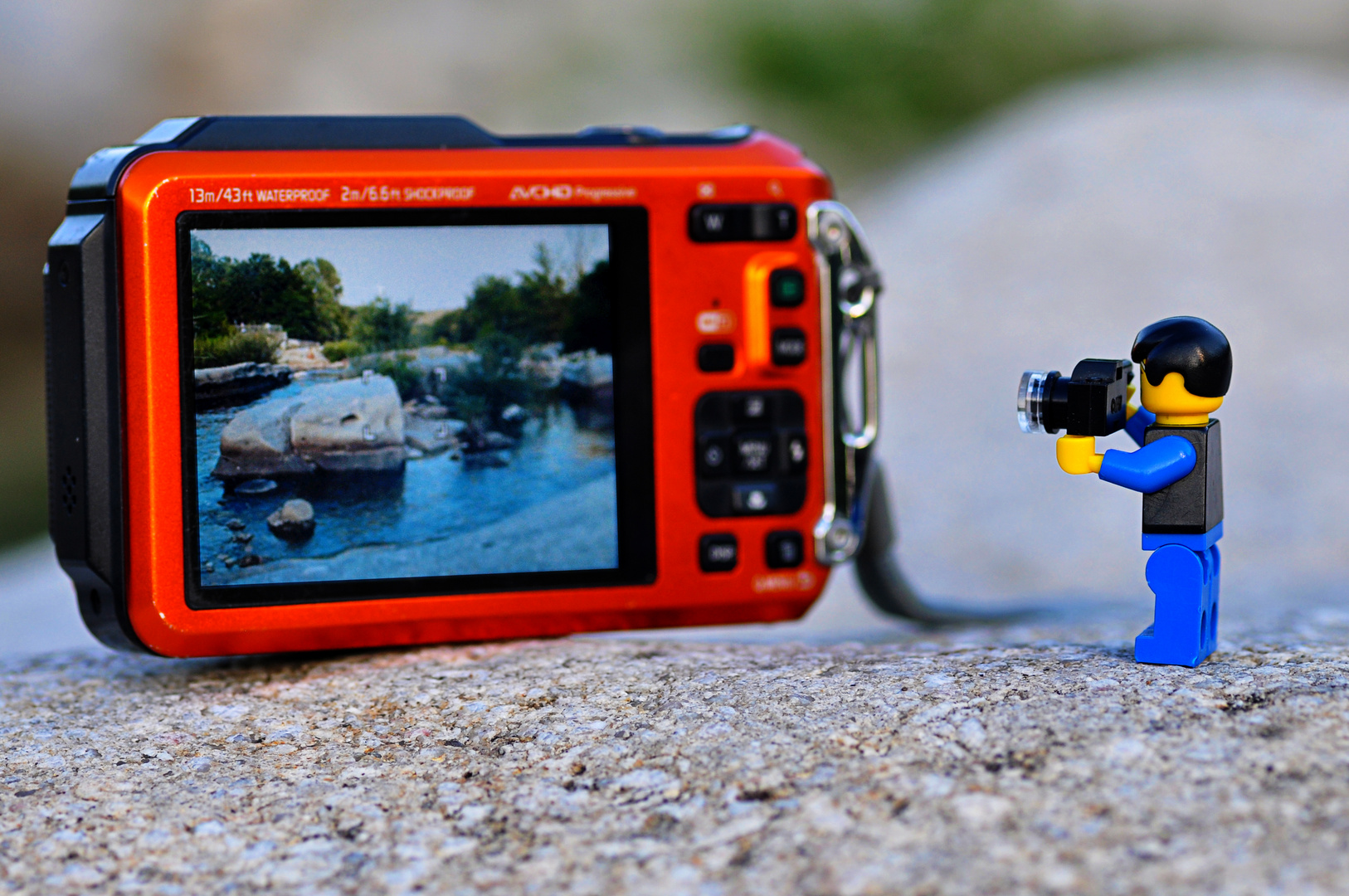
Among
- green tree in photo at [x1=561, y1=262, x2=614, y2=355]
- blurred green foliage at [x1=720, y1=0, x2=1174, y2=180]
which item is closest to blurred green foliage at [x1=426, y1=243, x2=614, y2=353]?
green tree in photo at [x1=561, y1=262, x2=614, y2=355]

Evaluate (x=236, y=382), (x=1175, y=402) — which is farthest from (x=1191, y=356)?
(x=236, y=382)

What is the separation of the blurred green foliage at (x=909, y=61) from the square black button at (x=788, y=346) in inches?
516

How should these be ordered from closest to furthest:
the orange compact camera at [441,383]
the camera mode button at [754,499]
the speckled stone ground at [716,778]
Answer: the speckled stone ground at [716,778]
the orange compact camera at [441,383]
the camera mode button at [754,499]

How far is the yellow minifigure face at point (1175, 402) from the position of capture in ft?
5.94

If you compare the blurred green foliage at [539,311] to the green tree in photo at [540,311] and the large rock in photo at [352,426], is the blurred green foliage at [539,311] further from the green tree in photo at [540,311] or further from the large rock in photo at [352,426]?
the large rock in photo at [352,426]

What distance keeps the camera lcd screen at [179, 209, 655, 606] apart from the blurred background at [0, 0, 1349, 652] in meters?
2.07

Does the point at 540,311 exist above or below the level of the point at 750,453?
above

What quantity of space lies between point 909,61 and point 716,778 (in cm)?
1537

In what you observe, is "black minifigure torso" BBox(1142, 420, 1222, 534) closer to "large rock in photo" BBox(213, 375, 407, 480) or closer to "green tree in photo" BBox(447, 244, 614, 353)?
"green tree in photo" BBox(447, 244, 614, 353)

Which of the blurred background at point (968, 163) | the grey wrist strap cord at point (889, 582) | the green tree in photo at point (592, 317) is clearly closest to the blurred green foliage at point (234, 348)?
the green tree in photo at point (592, 317)

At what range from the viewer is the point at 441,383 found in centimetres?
225

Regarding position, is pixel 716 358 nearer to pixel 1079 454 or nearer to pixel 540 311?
pixel 540 311

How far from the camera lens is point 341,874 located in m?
1.42

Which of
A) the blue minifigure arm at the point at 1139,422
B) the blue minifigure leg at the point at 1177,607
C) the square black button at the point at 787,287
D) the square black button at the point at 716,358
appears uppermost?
the square black button at the point at 787,287
